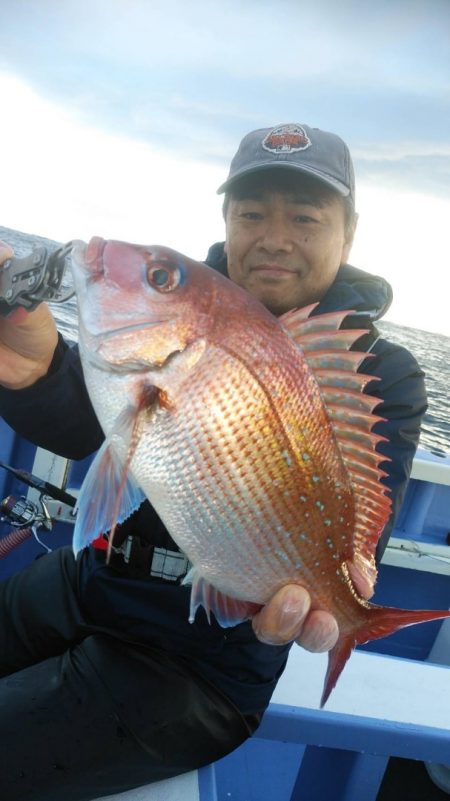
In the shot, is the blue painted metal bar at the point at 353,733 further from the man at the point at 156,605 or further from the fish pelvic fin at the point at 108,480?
the fish pelvic fin at the point at 108,480

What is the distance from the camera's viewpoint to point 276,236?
244cm

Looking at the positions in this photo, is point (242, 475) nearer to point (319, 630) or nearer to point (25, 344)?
point (319, 630)

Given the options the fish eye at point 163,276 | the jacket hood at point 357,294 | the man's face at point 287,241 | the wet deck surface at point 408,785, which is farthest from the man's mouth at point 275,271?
the wet deck surface at point 408,785

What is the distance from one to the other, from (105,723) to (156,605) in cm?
39

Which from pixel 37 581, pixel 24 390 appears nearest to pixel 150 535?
pixel 37 581

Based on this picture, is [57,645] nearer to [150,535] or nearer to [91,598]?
[91,598]

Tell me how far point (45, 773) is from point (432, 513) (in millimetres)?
3041

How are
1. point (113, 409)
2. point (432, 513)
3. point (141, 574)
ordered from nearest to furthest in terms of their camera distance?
point (113, 409) < point (141, 574) < point (432, 513)

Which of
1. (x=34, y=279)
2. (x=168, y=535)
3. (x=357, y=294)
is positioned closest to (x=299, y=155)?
(x=357, y=294)

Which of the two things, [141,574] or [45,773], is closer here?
[45,773]

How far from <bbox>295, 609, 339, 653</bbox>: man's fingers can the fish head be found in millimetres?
812

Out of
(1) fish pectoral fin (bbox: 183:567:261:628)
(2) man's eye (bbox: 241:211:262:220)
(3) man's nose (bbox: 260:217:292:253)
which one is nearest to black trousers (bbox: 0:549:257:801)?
(1) fish pectoral fin (bbox: 183:567:261:628)

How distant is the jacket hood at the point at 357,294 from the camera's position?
7.84 feet

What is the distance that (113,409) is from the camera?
1.46m
